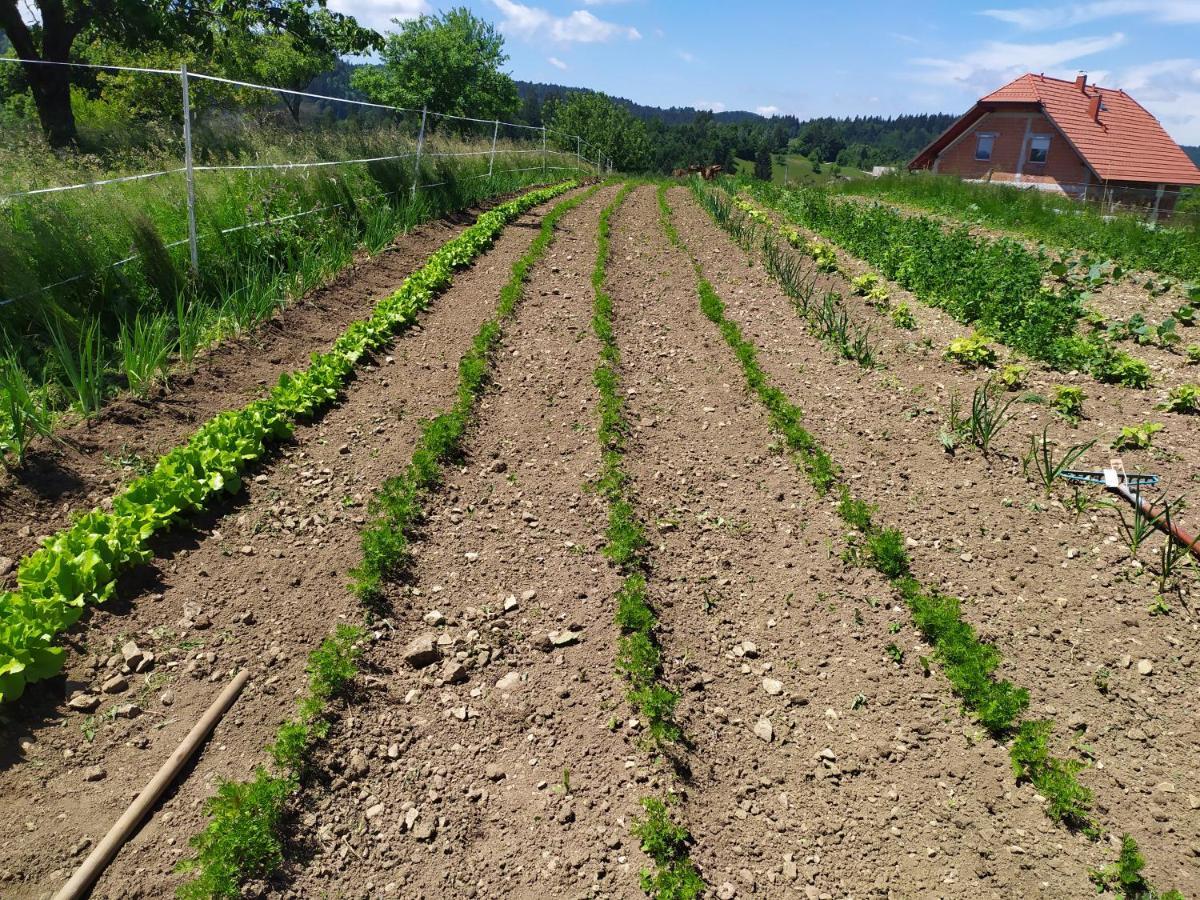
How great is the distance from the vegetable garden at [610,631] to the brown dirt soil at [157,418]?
28 mm

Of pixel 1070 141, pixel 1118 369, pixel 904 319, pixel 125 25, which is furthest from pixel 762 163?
pixel 1118 369

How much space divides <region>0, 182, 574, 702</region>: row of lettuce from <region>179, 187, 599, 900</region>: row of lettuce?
954mm

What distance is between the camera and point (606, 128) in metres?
64.2

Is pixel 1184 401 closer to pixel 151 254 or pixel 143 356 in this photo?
pixel 143 356

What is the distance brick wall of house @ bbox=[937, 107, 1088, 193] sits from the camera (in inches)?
1346

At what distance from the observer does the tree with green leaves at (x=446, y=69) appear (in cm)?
5269

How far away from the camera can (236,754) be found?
3014mm

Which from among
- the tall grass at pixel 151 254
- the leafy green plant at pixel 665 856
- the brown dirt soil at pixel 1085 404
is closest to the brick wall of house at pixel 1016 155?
the brown dirt soil at pixel 1085 404

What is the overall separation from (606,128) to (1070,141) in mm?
40055

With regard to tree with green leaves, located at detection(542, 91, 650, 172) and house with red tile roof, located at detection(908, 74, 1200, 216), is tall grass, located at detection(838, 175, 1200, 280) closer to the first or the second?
house with red tile roof, located at detection(908, 74, 1200, 216)

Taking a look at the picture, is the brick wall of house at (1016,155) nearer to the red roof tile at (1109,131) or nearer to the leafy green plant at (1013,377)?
the red roof tile at (1109,131)

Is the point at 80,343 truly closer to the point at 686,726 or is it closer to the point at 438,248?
the point at 686,726

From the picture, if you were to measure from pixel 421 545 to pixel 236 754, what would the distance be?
1670mm

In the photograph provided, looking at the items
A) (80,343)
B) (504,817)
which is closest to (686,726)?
(504,817)
